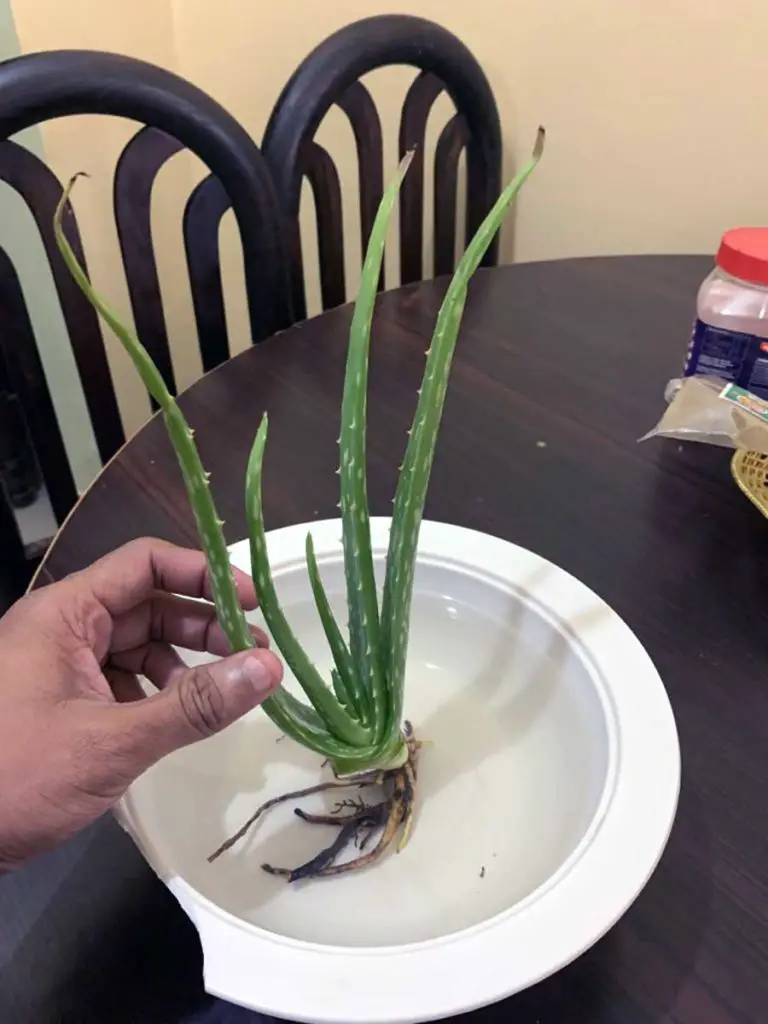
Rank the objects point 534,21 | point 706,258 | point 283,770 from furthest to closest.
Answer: point 534,21, point 706,258, point 283,770

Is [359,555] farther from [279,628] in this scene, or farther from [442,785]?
[442,785]

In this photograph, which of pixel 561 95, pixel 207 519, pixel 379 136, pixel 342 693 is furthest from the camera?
pixel 561 95

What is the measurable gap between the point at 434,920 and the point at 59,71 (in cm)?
71

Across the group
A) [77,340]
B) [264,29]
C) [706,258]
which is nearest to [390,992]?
[77,340]

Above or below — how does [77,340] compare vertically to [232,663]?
below

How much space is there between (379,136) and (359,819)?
0.85m

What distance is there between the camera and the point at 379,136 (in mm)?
1073

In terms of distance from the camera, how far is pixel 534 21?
3.76ft

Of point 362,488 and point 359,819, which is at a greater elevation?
point 362,488

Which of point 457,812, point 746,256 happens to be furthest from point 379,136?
point 457,812

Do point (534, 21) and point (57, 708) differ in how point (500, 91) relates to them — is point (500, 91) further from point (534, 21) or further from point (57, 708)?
point (57, 708)

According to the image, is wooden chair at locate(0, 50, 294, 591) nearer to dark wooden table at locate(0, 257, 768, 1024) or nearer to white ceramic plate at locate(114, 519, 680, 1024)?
dark wooden table at locate(0, 257, 768, 1024)

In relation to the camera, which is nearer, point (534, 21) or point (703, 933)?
point (703, 933)

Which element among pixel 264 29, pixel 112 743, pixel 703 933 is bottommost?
pixel 703 933
